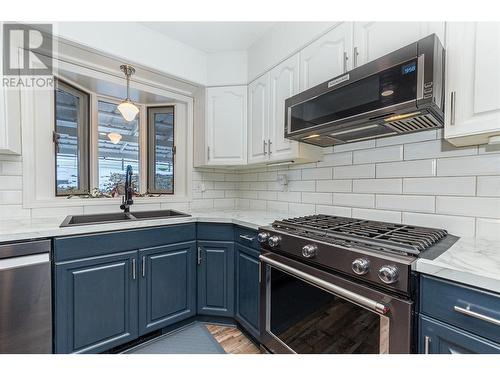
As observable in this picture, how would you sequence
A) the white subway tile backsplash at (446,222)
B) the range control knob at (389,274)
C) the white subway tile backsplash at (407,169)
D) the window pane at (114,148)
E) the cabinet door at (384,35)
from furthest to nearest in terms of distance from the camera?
1. the window pane at (114,148)
2. the white subway tile backsplash at (407,169)
3. the white subway tile backsplash at (446,222)
4. the cabinet door at (384,35)
5. the range control knob at (389,274)

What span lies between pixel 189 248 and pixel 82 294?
707 millimetres

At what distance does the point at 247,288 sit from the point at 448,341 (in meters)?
1.15

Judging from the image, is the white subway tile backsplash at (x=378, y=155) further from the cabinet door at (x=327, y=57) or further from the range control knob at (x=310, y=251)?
the range control knob at (x=310, y=251)

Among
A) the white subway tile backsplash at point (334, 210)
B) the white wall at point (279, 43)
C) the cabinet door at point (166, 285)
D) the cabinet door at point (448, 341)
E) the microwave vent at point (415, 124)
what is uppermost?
the white wall at point (279, 43)

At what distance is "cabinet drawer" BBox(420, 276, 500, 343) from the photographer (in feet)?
2.27

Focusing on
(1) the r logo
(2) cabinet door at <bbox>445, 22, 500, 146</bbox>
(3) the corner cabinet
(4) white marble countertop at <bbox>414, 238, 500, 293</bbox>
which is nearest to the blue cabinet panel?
(3) the corner cabinet

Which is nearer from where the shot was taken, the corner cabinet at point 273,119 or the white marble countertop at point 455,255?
the white marble countertop at point 455,255

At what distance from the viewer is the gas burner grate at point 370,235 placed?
93cm

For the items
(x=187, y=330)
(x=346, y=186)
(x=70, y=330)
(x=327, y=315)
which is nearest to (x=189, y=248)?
(x=187, y=330)

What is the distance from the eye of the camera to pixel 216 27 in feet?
6.27

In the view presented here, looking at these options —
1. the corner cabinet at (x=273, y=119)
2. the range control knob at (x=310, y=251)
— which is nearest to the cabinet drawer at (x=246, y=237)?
the range control knob at (x=310, y=251)

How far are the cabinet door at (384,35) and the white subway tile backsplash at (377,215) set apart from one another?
93cm
